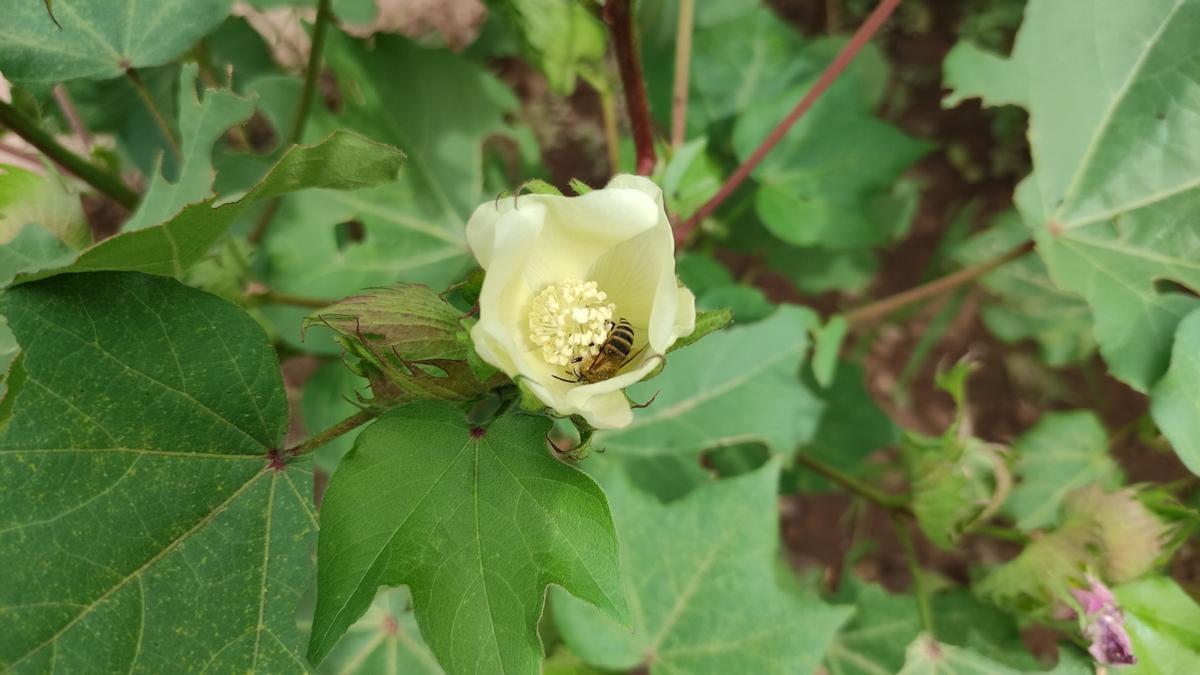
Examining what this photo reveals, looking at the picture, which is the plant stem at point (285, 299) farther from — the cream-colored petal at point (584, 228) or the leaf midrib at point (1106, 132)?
the leaf midrib at point (1106, 132)

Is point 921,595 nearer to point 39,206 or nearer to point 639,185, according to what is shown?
point 639,185

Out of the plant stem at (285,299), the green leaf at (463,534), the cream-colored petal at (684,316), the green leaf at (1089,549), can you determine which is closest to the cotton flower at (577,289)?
the cream-colored petal at (684,316)

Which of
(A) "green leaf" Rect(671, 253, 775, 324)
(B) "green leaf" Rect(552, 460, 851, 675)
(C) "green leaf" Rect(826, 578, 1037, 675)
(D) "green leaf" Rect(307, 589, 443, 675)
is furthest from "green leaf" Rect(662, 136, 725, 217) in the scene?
(C) "green leaf" Rect(826, 578, 1037, 675)

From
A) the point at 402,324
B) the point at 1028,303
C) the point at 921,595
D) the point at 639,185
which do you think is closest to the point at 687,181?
the point at 639,185

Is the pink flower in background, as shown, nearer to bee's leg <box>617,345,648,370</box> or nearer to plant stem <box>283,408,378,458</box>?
bee's leg <box>617,345,648,370</box>

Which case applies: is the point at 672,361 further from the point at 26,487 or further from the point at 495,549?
the point at 26,487

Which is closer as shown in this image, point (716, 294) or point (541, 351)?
point (541, 351)

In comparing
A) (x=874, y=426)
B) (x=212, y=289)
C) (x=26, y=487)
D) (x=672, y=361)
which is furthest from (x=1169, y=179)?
(x=26, y=487)
